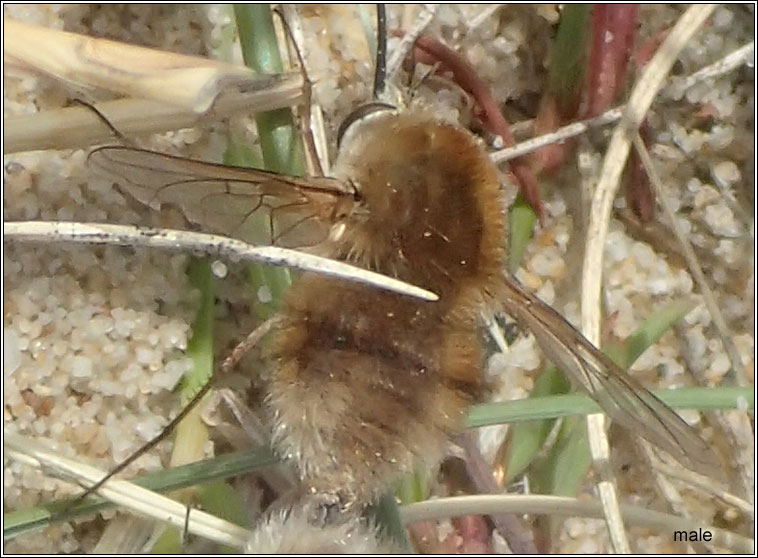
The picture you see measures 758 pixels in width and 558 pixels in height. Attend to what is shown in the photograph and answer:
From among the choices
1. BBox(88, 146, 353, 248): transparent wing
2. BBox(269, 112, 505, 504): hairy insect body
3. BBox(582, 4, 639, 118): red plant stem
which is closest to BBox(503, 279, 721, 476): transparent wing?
BBox(269, 112, 505, 504): hairy insect body

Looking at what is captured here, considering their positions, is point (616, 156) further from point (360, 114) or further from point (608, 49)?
point (360, 114)

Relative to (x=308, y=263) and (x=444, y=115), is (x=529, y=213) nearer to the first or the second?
(x=444, y=115)

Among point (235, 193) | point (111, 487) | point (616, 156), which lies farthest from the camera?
point (616, 156)

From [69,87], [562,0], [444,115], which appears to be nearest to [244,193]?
[69,87]

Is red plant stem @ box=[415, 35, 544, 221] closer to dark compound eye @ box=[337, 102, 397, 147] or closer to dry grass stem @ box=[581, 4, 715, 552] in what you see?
dry grass stem @ box=[581, 4, 715, 552]

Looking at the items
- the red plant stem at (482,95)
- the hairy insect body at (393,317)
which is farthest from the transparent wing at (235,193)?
the red plant stem at (482,95)

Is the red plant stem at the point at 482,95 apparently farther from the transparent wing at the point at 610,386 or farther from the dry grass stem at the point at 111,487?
the dry grass stem at the point at 111,487

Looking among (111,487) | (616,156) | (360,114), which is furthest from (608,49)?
(111,487)
